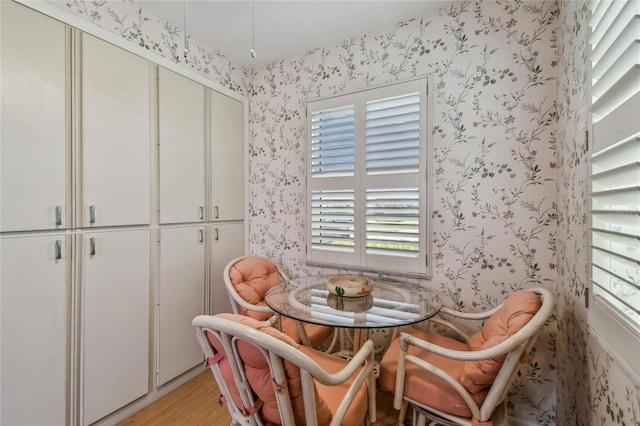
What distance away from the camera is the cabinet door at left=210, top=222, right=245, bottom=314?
244cm

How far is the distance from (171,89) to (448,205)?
89.0 inches

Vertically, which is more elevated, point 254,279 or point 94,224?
point 94,224

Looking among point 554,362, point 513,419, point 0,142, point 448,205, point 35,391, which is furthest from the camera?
point 448,205

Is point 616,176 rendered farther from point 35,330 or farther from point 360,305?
point 35,330

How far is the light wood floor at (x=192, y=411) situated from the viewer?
70.3 inches

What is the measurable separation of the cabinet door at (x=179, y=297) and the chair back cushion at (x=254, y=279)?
1.19ft

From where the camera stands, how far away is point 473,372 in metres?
1.15

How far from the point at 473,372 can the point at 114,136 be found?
239 centimetres

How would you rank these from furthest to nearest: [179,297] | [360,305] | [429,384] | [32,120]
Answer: [179,297], [360,305], [32,120], [429,384]

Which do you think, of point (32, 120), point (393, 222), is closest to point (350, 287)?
point (393, 222)

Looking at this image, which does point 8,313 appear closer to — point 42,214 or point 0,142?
point 42,214

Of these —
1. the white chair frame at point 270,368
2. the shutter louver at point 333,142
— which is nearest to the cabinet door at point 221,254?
the shutter louver at point 333,142

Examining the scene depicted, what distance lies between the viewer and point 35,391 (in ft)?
4.68

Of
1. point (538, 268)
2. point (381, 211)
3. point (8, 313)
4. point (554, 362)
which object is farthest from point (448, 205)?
point (8, 313)
